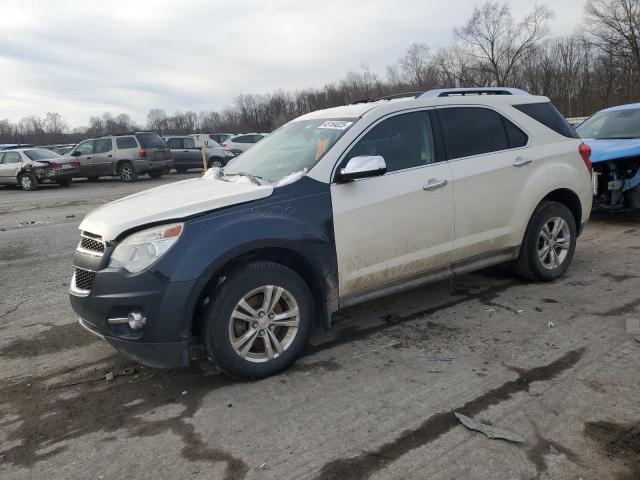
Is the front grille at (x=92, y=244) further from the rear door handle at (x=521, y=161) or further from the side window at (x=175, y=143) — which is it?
the side window at (x=175, y=143)

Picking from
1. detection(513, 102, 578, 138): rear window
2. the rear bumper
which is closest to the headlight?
detection(513, 102, 578, 138): rear window

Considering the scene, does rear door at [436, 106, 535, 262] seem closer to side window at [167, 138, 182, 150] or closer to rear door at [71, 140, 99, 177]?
rear door at [71, 140, 99, 177]

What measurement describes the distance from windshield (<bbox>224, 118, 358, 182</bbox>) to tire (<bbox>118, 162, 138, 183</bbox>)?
57.3ft

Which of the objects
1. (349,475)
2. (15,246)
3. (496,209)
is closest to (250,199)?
(349,475)

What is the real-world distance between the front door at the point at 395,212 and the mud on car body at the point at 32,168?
18949mm

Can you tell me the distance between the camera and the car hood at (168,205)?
3395mm

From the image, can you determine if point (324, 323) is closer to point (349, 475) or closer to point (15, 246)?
point (349, 475)

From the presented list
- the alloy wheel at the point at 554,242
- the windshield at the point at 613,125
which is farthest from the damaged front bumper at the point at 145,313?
the windshield at the point at 613,125

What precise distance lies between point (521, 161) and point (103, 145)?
1995cm

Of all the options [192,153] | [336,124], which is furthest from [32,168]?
[336,124]

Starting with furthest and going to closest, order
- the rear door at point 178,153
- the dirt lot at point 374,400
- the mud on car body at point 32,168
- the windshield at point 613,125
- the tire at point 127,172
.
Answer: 1. the rear door at point 178,153
2. the tire at point 127,172
3. the mud on car body at point 32,168
4. the windshield at point 613,125
5. the dirt lot at point 374,400

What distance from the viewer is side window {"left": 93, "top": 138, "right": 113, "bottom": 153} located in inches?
838

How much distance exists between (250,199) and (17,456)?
2.03m

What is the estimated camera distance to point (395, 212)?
13.5 ft
